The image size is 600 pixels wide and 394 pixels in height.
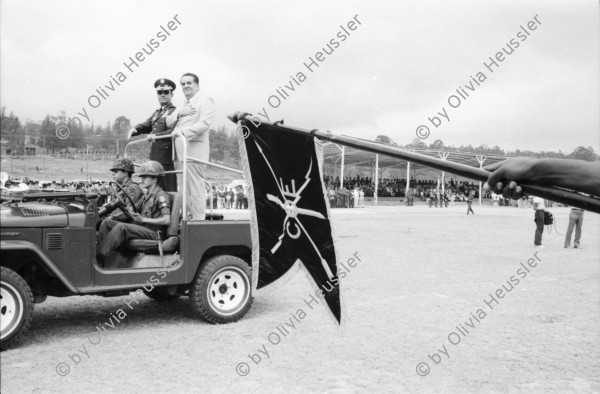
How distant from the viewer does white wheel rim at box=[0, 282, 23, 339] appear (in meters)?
4.98

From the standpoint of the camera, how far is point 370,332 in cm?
594

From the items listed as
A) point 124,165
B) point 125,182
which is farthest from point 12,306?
point 124,165

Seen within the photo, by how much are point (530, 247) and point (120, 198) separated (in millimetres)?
12338

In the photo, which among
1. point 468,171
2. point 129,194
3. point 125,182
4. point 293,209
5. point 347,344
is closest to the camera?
point 468,171

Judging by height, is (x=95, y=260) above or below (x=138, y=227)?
below

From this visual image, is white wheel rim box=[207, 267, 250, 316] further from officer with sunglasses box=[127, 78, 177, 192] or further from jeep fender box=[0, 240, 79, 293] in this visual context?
jeep fender box=[0, 240, 79, 293]

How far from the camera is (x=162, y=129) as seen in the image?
7184 millimetres

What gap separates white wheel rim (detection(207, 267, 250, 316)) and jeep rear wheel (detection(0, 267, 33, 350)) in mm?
1846

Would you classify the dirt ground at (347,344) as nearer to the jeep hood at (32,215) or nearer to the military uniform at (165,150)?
the jeep hood at (32,215)

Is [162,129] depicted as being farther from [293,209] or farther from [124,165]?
[293,209]

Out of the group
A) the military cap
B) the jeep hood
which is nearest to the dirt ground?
the jeep hood

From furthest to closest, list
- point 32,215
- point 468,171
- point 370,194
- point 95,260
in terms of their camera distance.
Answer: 1. point 370,194
2. point 95,260
3. point 32,215
4. point 468,171

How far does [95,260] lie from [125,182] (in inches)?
50.3

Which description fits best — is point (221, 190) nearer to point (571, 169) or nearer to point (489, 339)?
point (489, 339)
